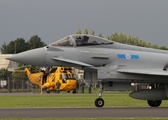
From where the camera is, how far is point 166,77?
22516 millimetres

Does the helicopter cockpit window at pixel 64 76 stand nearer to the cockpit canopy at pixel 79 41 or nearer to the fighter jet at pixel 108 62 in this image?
the fighter jet at pixel 108 62

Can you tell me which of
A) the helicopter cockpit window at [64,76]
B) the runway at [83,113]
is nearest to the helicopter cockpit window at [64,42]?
the runway at [83,113]

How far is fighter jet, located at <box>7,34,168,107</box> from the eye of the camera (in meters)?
22.3

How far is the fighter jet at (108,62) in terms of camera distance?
22328 millimetres

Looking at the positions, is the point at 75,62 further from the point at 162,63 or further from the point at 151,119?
the point at 151,119

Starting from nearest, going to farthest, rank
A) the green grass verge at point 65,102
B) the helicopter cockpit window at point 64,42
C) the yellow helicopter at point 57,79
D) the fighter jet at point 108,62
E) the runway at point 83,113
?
the runway at point 83,113
the fighter jet at point 108,62
the helicopter cockpit window at point 64,42
the green grass verge at point 65,102
the yellow helicopter at point 57,79

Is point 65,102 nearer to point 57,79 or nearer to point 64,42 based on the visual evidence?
point 64,42

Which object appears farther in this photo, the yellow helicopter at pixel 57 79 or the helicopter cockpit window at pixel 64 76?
the helicopter cockpit window at pixel 64 76

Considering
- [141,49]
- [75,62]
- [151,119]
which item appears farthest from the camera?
[141,49]

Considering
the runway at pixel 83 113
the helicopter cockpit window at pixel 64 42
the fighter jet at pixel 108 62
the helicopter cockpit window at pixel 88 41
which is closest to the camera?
the runway at pixel 83 113

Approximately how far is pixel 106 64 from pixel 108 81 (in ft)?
2.96

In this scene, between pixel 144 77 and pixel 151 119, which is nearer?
pixel 151 119

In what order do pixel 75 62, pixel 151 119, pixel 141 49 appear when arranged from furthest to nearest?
pixel 141 49
pixel 75 62
pixel 151 119

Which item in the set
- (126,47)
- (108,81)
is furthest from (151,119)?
(126,47)
